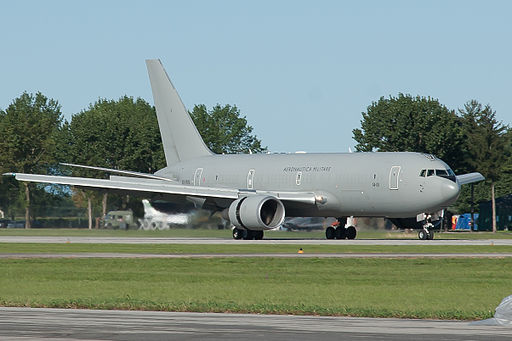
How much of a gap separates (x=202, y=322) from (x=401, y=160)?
39.5 metres

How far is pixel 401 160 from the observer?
189 ft

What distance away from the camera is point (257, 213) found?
5706cm

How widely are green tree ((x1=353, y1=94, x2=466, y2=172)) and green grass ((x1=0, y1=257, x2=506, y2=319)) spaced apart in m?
75.3

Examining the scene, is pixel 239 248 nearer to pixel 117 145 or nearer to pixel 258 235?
pixel 258 235

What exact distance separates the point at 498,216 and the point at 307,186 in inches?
2074

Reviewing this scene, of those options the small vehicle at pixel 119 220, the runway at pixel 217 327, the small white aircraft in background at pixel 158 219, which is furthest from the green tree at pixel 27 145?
the runway at pixel 217 327

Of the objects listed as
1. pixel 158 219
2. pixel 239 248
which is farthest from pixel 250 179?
pixel 239 248

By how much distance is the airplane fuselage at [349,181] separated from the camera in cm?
5656

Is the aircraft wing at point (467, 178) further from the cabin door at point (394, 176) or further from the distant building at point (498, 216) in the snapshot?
the distant building at point (498, 216)

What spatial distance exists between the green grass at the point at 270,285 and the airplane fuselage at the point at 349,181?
1959 cm

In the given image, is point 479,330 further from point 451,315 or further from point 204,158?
point 204,158

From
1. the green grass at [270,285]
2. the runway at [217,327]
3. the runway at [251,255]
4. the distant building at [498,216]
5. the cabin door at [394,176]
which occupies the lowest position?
the runway at [217,327]

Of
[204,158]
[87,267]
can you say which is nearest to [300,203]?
[204,158]

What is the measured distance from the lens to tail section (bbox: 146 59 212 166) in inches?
2813
